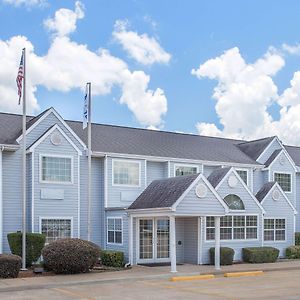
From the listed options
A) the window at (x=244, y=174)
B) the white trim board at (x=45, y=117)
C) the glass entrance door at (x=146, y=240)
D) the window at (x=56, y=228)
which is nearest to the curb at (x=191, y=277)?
the glass entrance door at (x=146, y=240)

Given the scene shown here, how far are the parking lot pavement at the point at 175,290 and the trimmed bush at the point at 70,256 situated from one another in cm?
227

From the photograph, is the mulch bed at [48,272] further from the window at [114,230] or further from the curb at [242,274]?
the curb at [242,274]

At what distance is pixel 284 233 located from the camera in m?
31.0

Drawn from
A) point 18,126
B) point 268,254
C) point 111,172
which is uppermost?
point 18,126

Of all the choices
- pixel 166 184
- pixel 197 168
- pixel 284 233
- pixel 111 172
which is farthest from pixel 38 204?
pixel 284 233

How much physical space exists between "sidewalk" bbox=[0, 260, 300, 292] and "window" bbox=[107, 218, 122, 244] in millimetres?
2460

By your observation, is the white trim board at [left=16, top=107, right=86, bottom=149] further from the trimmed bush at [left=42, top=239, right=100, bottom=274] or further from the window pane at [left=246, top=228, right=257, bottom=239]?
the window pane at [left=246, top=228, right=257, bottom=239]

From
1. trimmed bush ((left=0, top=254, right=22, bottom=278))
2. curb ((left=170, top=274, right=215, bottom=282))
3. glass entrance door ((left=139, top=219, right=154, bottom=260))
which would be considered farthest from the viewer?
glass entrance door ((left=139, top=219, right=154, bottom=260))

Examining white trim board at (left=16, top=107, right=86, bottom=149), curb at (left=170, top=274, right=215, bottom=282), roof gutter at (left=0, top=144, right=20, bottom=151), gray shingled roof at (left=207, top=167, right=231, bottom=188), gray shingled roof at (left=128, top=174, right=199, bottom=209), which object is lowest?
curb at (left=170, top=274, right=215, bottom=282)

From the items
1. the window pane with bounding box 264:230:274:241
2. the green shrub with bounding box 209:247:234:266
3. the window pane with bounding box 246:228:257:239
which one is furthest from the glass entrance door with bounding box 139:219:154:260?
the window pane with bounding box 264:230:274:241

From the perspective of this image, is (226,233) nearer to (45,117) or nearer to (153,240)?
(153,240)

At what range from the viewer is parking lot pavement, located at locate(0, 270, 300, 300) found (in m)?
16.1

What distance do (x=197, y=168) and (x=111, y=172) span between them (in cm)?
543

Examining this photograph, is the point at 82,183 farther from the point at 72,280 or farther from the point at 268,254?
the point at 268,254
